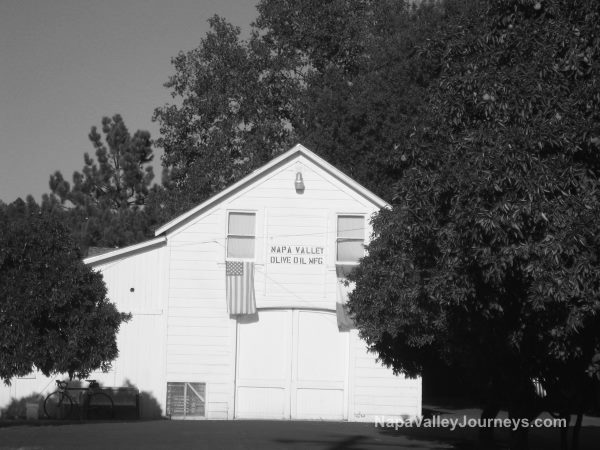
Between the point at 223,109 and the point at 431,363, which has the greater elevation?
the point at 223,109

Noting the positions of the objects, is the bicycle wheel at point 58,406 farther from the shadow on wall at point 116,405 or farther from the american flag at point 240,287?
the american flag at point 240,287

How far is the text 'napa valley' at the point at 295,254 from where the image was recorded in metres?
26.9

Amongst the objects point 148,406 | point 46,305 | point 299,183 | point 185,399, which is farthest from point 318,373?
point 46,305

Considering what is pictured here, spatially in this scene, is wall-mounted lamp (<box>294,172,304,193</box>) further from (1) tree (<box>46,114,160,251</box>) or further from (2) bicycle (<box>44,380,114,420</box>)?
(1) tree (<box>46,114,160,251</box>)

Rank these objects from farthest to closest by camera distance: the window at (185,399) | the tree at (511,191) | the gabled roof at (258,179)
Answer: the gabled roof at (258,179) → the window at (185,399) → the tree at (511,191)

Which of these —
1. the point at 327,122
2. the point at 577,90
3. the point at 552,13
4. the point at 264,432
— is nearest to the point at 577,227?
the point at 577,90

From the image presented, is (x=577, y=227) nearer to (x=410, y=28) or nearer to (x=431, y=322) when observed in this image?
(x=431, y=322)

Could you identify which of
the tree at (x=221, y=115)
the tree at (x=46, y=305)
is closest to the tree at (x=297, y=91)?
the tree at (x=221, y=115)

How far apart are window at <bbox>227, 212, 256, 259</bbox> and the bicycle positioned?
5.13 meters

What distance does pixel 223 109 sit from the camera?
40344mm

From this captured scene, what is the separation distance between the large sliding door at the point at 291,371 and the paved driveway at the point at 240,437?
187cm

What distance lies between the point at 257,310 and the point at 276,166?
4066 mm

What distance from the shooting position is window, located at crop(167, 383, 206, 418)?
2664 centimetres

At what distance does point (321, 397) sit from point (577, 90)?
54.8 feet
